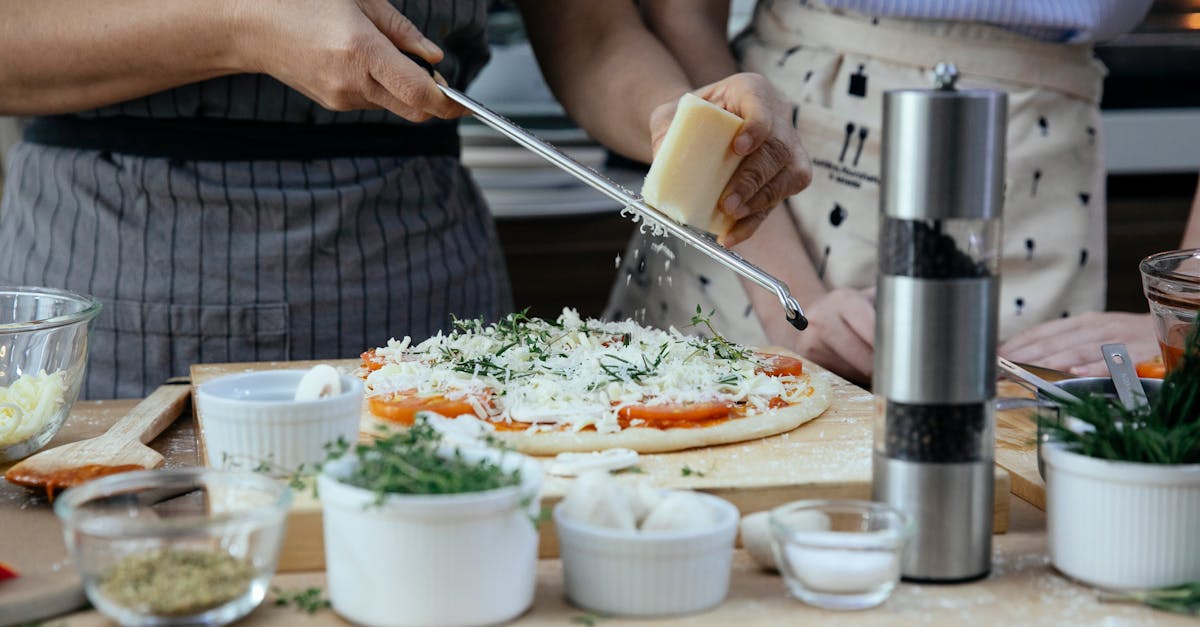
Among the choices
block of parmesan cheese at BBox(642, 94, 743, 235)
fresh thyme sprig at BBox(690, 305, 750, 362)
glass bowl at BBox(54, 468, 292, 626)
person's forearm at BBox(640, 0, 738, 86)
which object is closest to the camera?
glass bowl at BBox(54, 468, 292, 626)

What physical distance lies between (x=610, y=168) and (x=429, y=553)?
2.15 metres

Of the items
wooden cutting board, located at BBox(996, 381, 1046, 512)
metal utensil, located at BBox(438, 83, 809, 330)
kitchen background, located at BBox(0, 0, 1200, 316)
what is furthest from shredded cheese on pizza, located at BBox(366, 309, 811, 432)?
kitchen background, located at BBox(0, 0, 1200, 316)

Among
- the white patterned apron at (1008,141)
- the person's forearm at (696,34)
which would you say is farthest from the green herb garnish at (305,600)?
the person's forearm at (696,34)

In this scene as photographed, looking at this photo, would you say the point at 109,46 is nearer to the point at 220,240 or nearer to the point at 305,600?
the point at 220,240

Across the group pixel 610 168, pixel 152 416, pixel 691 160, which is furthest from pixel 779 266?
pixel 610 168

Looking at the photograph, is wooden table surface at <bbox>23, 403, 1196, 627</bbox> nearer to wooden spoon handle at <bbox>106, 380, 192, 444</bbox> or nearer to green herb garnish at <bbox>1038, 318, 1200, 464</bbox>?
green herb garnish at <bbox>1038, 318, 1200, 464</bbox>

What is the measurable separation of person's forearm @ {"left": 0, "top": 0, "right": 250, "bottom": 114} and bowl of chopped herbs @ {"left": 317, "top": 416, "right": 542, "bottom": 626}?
79 cm

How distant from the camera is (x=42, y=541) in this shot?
108 centimetres

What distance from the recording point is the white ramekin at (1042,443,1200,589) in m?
0.95

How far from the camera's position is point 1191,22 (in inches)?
120

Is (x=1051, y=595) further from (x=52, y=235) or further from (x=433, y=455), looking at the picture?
(x=52, y=235)

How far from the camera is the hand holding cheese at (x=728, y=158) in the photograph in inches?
55.2

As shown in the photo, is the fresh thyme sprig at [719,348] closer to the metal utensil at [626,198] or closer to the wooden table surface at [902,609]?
the metal utensil at [626,198]

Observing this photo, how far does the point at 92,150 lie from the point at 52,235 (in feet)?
0.43
